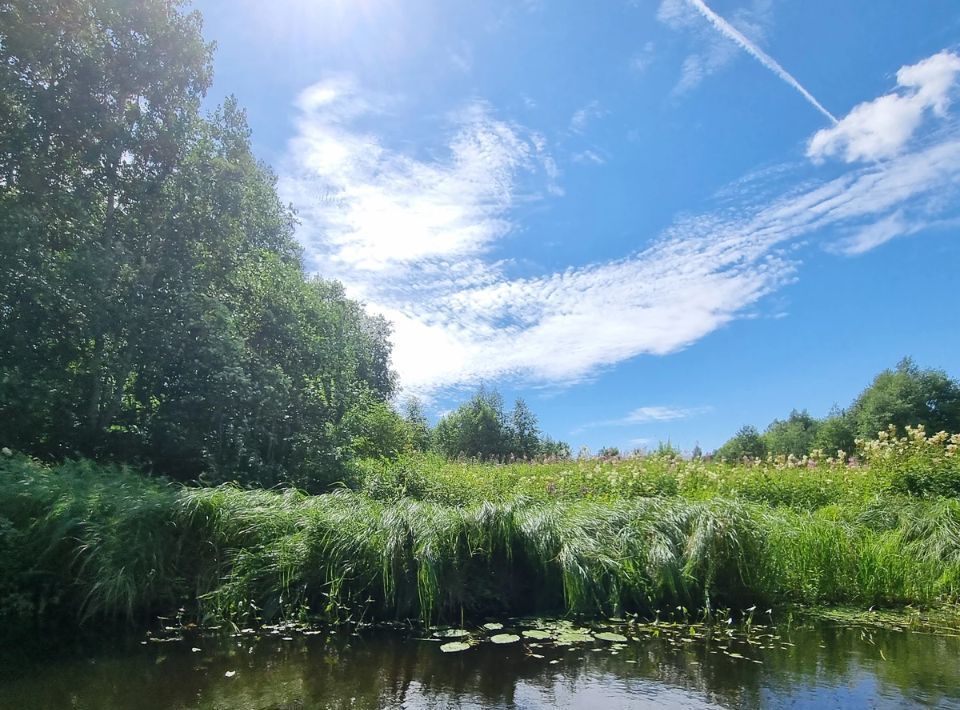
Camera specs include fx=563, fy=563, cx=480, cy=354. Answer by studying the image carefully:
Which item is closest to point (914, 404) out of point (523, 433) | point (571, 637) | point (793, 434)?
point (793, 434)

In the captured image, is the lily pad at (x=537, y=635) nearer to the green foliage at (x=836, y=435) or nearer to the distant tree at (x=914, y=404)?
the distant tree at (x=914, y=404)

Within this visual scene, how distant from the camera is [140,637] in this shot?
5.63 m

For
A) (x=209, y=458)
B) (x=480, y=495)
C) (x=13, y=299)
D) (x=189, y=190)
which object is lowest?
(x=480, y=495)

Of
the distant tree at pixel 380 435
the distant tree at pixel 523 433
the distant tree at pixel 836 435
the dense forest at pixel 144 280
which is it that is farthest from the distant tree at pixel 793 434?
the dense forest at pixel 144 280

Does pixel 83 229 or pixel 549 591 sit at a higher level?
pixel 83 229

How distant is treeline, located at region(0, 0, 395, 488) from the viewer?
10266 mm

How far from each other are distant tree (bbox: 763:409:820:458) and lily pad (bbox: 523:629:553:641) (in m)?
54.0

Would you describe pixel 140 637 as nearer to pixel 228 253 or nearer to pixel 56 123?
pixel 228 253

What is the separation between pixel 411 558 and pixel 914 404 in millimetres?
48847

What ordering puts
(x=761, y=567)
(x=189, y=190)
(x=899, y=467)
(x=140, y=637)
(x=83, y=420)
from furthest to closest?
(x=189, y=190), (x=83, y=420), (x=899, y=467), (x=761, y=567), (x=140, y=637)

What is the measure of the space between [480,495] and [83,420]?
7781 millimetres

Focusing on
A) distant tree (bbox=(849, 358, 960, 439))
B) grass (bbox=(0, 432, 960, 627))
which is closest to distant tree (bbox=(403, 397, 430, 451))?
grass (bbox=(0, 432, 960, 627))

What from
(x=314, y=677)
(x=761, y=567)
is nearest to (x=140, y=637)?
(x=314, y=677)

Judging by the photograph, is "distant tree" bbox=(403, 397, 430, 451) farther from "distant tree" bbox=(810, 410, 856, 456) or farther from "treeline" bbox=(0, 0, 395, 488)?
"distant tree" bbox=(810, 410, 856, 456)
